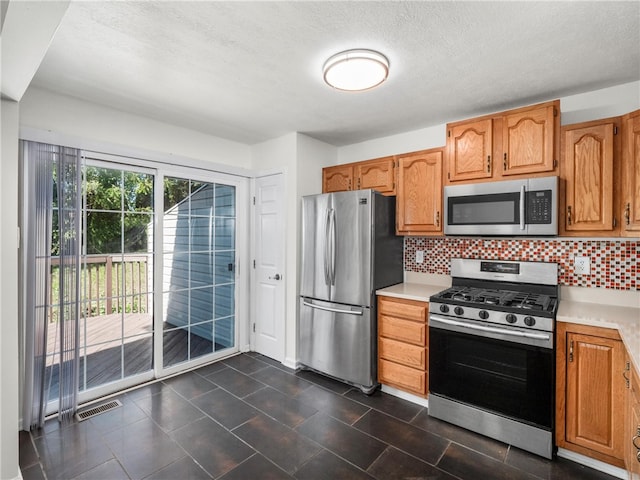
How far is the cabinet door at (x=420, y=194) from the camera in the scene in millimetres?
2830

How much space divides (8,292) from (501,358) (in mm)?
3009

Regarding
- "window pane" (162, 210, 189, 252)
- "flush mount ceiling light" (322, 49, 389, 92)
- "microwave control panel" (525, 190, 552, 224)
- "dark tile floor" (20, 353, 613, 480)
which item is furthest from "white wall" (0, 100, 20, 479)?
"microwave control panel" (525, 190, 552, 224)

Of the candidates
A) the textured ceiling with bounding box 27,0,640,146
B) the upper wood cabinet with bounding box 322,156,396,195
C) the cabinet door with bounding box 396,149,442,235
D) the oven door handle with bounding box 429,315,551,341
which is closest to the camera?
the textured ceiling with bounding box 27,0,640,146

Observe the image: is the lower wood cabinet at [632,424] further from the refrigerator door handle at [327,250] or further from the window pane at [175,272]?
the window pane at [175,272]

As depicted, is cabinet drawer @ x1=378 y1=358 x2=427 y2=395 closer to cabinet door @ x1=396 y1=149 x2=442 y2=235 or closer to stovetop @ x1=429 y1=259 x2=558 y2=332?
stovetop @ x1=429 y1=259 x2=558 y2=332

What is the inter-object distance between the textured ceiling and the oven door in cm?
171

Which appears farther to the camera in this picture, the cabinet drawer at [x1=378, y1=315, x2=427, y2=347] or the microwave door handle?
the cabinet drawer at [x1=378, y1=315, x2=427, y2=347]

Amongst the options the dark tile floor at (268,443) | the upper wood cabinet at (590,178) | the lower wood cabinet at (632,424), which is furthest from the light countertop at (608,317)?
the dark tile floor at (268,443)

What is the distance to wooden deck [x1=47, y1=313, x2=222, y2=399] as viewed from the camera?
267 centimetres

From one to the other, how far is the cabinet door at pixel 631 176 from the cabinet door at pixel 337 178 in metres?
2.12

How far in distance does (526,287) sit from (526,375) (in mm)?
799

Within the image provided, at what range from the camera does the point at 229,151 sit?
366 cm

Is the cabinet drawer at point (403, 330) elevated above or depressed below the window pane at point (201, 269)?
below

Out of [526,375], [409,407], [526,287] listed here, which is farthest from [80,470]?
[526,287]
